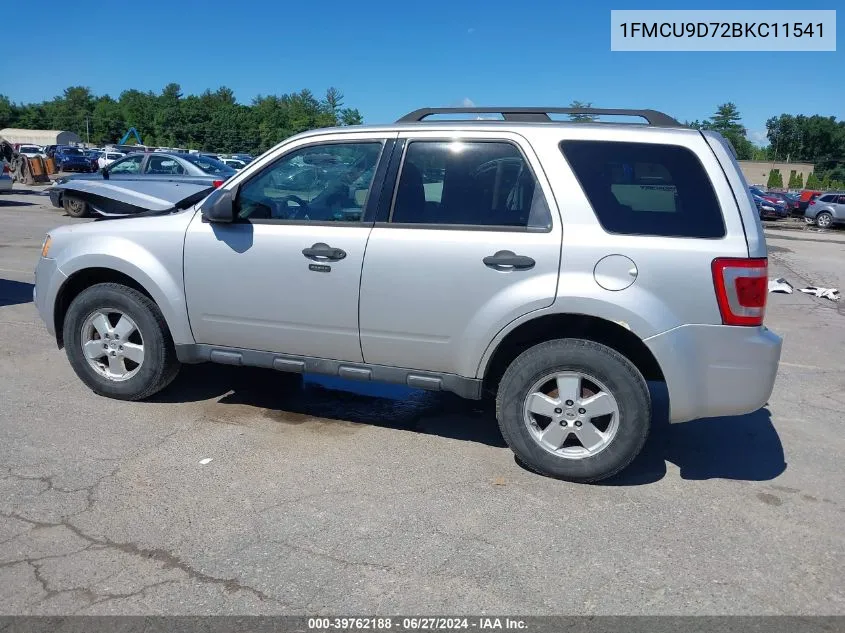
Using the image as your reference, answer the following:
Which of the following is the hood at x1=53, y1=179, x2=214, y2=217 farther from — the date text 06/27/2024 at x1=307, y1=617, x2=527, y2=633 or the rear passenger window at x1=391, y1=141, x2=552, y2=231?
the date text 06/27/2024 at x1=307, y1=617, x2=527, y2=633

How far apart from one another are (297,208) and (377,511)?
2023mm

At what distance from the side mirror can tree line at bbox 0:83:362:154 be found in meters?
55.3

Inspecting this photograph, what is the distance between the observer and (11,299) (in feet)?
27.8

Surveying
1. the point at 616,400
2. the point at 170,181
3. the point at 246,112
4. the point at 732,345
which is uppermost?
the point at 246,112

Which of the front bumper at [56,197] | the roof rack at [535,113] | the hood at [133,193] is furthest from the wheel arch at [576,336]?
the front bumper at [56,197]

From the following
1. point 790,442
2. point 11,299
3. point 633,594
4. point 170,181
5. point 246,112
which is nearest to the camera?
point 633,594

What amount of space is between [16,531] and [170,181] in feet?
41.0

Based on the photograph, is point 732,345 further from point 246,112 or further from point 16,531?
point 246,112

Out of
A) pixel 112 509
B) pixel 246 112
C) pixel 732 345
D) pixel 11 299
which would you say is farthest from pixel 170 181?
pixel 246 112

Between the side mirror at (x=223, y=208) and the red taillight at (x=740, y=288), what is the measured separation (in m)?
2.87

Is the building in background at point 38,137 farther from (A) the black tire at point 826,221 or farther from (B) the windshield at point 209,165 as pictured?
(A) the black tire at point 826,221

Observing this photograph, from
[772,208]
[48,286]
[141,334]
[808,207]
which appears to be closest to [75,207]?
[48,286]

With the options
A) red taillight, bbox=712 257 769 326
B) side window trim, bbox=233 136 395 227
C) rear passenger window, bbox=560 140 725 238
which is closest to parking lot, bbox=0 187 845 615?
red taillight, bbox=712 257 769 326

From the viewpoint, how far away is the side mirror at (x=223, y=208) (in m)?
4.53
